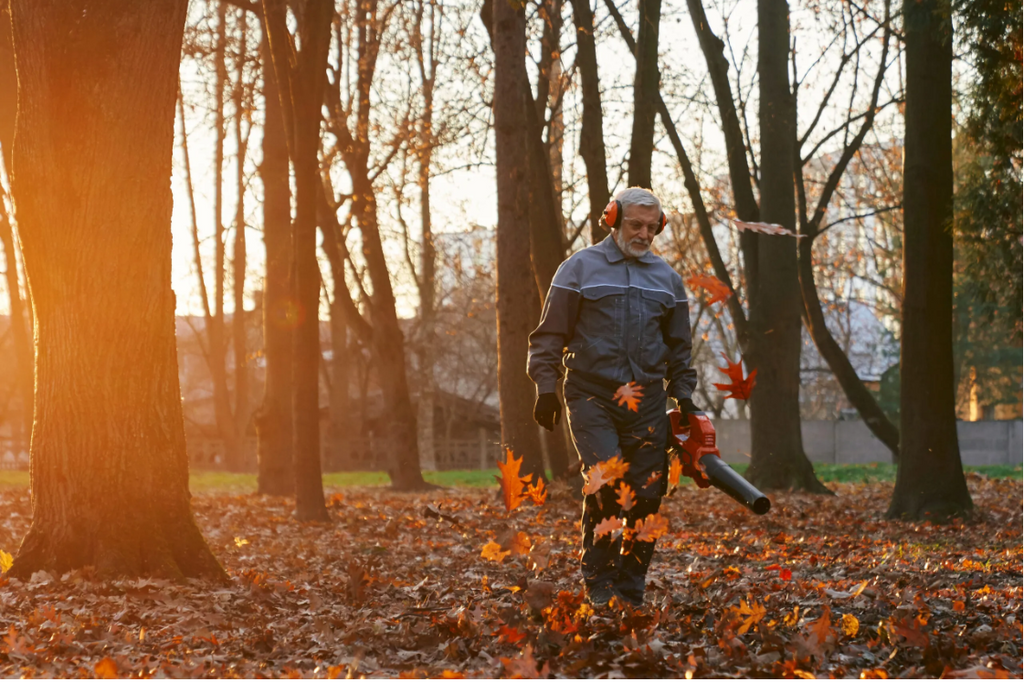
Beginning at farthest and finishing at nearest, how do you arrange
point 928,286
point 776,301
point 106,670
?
point 776,301, point 928,286, point 106,670

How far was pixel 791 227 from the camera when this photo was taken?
52.3ft

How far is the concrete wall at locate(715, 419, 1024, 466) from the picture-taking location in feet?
120

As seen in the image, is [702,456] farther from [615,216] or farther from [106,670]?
[106,670]

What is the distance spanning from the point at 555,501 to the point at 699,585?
662cm

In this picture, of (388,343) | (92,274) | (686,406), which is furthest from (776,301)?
(92,274)

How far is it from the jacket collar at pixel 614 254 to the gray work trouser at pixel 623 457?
0.67m

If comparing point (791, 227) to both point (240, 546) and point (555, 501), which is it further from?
point (240, 546)

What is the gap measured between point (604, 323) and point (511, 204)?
7.13 metres

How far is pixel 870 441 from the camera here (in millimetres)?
37969

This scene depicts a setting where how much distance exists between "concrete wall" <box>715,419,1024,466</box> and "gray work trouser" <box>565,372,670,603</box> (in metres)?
30.0

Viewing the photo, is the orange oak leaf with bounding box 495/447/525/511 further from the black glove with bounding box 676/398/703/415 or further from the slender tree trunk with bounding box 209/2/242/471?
the slender tree trunk with bounding box 209/2/242/471

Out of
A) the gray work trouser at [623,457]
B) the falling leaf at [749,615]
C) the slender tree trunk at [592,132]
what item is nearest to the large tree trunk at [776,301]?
the slender tree trunk at [592,132]

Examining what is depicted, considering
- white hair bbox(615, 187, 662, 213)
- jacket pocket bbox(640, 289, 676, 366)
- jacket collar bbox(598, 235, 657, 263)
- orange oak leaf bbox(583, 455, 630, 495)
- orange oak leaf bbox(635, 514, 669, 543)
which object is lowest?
orange oak leaf bbox(635, 514, 669, 543)

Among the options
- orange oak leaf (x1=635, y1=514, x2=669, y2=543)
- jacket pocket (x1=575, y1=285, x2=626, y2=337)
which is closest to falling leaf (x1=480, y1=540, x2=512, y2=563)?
orange oak leaf (x1=635, y1=514, x2=669, y2=543)
